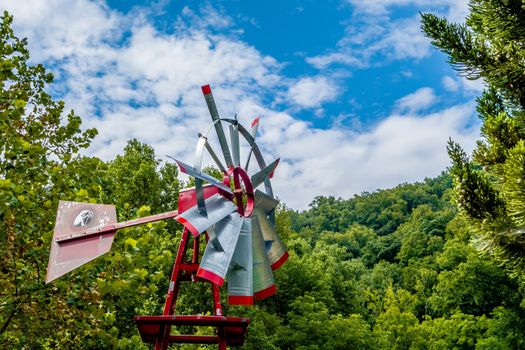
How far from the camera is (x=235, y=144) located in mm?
8172

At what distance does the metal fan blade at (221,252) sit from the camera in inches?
258

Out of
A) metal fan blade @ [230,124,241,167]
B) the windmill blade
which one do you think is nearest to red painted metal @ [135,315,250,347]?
the windmill blade

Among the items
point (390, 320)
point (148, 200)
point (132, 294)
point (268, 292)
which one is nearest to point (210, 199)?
point (268, 292)

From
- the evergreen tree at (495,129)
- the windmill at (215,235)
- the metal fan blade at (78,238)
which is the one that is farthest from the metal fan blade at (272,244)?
the evergreen tree at (495,129)

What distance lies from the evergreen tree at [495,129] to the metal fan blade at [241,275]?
278 centimetres

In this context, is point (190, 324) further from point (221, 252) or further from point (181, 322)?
point (221, 252)

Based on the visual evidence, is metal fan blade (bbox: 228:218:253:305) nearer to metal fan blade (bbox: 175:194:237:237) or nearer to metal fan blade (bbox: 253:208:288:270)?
metal fan blade (bbox: 175:194:237:237)

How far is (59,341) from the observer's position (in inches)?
376

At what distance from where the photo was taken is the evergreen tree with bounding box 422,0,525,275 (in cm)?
524

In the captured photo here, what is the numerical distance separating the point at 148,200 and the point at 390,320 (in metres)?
18.9

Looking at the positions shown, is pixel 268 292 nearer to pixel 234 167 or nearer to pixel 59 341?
pixel 234 167

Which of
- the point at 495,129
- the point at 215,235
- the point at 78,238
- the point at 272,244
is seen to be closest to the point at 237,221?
the point at 215,235

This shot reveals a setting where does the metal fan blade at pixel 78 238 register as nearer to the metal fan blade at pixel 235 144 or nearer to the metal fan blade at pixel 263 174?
the metal fan blade at pixel 235 144

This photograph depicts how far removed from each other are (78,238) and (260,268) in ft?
8.29
